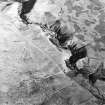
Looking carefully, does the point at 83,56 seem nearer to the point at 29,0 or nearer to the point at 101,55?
the point at 101,55

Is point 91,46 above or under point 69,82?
above

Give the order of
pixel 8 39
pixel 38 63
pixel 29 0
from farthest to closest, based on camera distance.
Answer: pixel 29 0 → pixel 8 39 → pixel 38 63

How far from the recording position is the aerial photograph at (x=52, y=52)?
216cm

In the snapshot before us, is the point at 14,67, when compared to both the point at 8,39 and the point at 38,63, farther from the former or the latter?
the point at 8,39

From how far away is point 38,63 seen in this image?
2359 millimetres

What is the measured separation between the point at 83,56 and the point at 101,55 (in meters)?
0.21

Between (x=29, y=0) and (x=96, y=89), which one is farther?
(x=29, y=0)

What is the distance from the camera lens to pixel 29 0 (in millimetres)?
2996

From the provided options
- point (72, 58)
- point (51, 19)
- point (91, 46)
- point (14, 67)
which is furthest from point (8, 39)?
point (91, 46)

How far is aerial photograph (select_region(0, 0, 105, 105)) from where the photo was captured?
2158mm

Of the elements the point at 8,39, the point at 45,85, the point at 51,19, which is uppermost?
the point at 51,19

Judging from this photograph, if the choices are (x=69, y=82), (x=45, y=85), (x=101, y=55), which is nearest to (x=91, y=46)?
(x=101, y=55)

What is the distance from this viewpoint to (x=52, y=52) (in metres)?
2.48

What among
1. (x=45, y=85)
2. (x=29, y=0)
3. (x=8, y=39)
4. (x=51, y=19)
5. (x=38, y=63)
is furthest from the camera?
(x=29, y=0)
